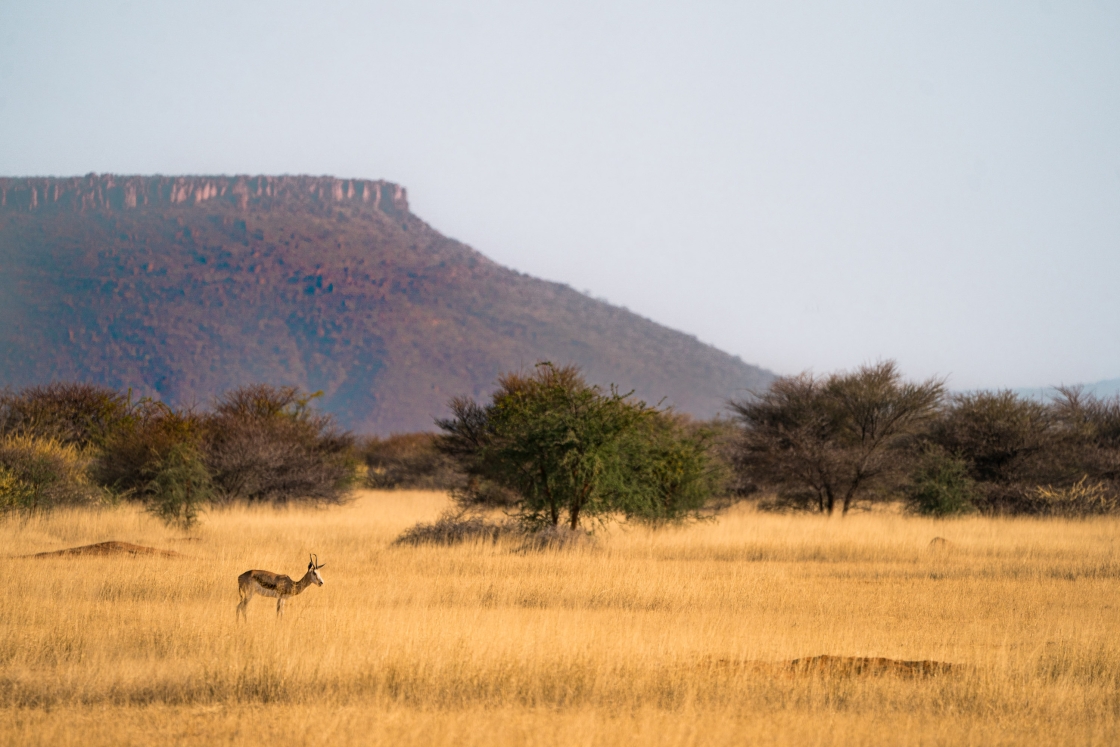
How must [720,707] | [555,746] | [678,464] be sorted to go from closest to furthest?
[555,746], [720,707], [678,464]

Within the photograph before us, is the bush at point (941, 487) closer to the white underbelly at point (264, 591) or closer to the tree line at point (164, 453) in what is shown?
the tree line at point (164, 453)

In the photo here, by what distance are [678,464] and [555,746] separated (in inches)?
688

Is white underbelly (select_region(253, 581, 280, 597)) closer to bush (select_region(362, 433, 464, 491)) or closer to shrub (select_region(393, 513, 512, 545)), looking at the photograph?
shrub (select_region(393, 513, 512, 545))

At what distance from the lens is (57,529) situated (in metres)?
20.2

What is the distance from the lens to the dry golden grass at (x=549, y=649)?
21.9ft

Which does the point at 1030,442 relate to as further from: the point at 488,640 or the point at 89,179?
the point at 89,179

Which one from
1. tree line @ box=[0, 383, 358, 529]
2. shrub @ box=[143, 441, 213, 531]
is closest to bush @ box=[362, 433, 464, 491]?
tree line @ box=[0, 383, 358, 529]

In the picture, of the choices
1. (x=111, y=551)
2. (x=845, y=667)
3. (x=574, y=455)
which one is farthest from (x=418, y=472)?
(x=845, y=667)

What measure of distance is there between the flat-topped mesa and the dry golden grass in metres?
161

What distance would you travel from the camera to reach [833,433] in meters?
32.7

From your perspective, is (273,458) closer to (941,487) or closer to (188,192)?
(941,487)

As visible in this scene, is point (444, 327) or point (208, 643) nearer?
point (208, 643)

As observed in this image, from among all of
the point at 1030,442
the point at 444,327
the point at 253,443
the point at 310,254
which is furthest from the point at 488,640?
the point at 310,254

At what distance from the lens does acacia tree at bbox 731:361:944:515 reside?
28969 mm
